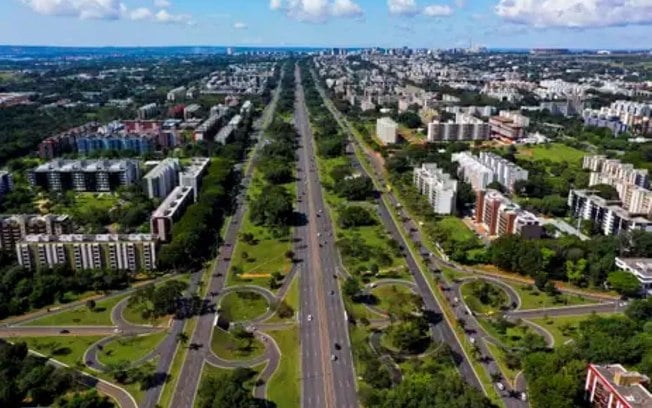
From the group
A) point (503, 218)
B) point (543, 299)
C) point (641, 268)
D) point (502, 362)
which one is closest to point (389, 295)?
point (502, 362)

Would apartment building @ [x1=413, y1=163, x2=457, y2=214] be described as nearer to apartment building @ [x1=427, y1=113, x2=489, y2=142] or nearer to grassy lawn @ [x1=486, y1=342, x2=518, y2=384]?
grassy lawn @ [x1=486, y1=342, x2=518, y2=384]

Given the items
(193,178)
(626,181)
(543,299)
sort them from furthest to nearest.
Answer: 1. (193,178)
2. (626,181)
3. (543,299)

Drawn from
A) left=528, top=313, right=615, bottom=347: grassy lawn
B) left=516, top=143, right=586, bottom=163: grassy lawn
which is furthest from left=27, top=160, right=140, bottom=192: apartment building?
left=516, top=143, right=586, bottom=163: grassy lawn

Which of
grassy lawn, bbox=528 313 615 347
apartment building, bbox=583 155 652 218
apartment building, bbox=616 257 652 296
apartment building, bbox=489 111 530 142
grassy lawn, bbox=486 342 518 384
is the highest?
apartment building, bbox=489 111 530 142

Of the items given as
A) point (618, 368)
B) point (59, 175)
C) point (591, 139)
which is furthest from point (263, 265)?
point (591, 139)

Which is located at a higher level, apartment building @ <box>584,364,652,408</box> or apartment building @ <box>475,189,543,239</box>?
apartment building @ <box>475,189,543,239</box>

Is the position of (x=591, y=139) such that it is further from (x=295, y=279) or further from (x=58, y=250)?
(x=58, y=250)

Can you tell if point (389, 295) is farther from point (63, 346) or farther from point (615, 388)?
point (63, 346)
